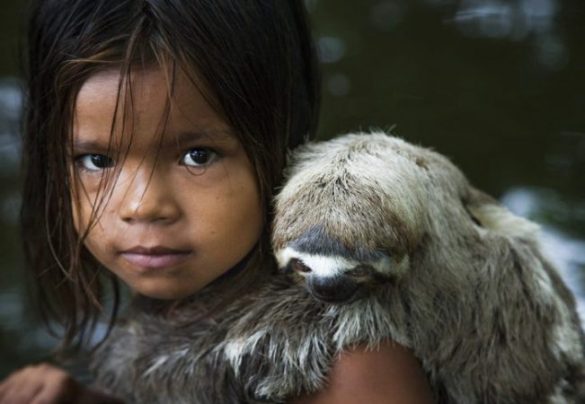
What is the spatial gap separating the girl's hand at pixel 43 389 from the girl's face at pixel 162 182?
241mm

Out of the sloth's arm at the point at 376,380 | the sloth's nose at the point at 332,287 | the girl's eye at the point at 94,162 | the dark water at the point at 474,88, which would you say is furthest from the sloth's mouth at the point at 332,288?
the dark water at the point at 474,88

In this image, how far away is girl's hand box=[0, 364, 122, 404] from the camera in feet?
4.05

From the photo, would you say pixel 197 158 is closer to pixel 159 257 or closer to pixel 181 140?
pixel 181 140

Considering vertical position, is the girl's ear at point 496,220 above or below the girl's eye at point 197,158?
below

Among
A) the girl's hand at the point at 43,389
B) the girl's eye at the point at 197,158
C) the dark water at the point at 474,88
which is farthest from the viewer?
the dark water at the point at 474,88

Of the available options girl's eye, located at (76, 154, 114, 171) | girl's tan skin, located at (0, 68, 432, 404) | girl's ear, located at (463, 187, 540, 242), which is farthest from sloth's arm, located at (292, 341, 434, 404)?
girl's eye, located at (76, 154, 114, 171)

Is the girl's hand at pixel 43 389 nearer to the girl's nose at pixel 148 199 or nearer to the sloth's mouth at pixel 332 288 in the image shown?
the girl's nose at pixel 148 199

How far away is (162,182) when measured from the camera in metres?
1.33

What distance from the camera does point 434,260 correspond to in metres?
1.44

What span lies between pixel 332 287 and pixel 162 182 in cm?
34

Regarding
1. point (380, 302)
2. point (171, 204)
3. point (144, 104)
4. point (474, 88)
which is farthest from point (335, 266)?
point (474, 88)

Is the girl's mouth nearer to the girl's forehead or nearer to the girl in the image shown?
the girl

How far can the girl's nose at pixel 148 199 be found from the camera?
131 centimetres

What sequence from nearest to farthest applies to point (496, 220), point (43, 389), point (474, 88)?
1. point (43, 389)
2. point (496, 220)
3. point (474, 88)
